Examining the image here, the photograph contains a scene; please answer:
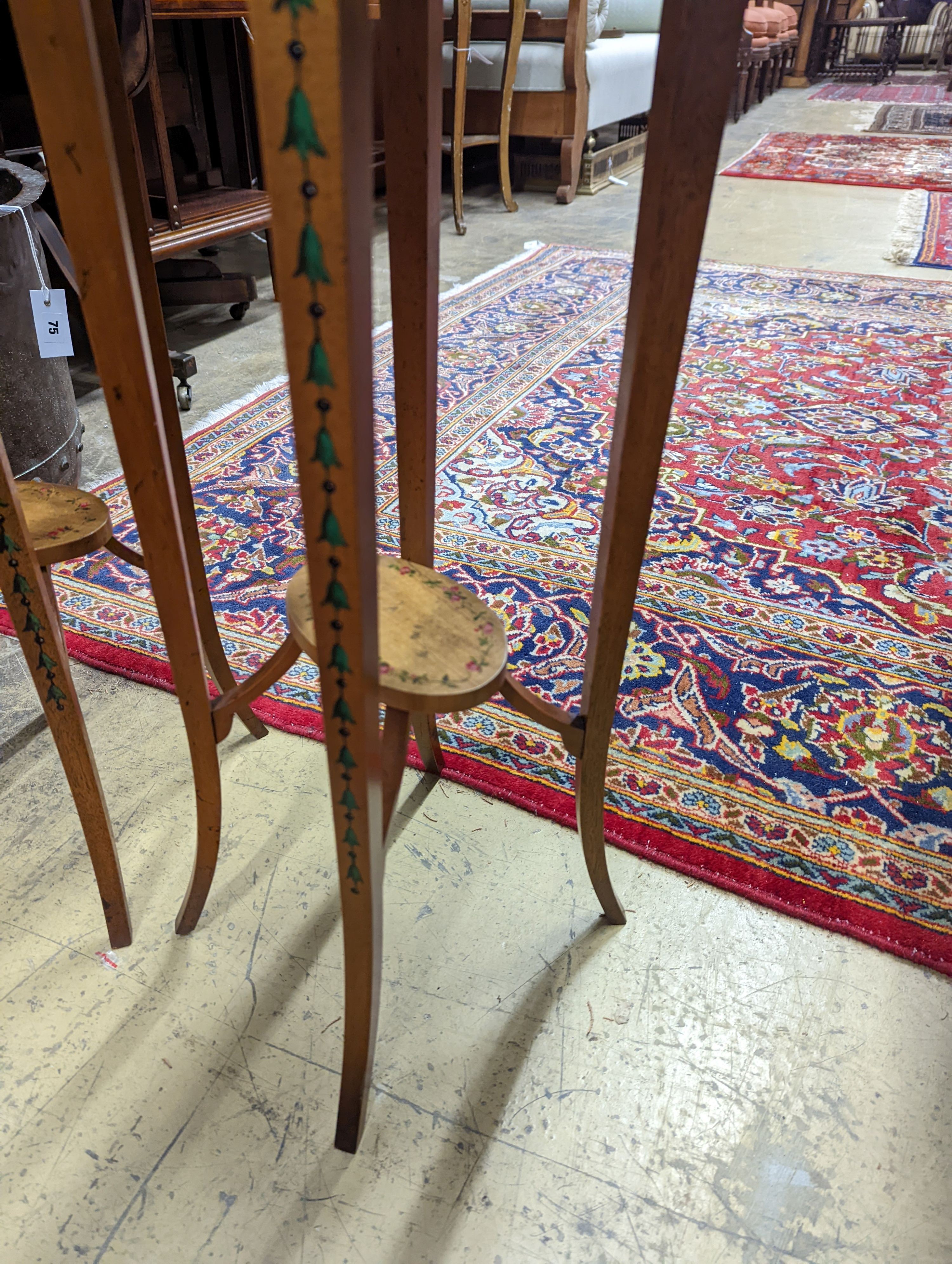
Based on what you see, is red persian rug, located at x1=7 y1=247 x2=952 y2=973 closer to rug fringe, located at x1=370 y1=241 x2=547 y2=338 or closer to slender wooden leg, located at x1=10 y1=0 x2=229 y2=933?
rug fringe, located at x1=370 y1=241 x2=547 y2=338

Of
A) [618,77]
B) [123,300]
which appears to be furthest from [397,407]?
[618,77]

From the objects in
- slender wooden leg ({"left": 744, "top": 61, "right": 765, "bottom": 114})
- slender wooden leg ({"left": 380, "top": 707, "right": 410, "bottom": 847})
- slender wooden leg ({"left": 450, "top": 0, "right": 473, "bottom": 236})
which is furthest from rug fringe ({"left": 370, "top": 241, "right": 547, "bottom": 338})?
slender wooden leg ({"left": 744, "top": 61, "right": 765, "bottom": 114})

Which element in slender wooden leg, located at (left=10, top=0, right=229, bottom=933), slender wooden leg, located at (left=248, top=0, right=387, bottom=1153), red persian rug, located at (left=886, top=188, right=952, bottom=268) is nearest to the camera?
slender wooden leg, located at (left=248, top=0, right=387, bottom=1153)

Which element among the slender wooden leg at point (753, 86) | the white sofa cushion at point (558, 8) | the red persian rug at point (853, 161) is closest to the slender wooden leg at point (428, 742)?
the white sofa cushion at point (558, 8)

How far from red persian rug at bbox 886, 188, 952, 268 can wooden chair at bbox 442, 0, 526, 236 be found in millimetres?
2043

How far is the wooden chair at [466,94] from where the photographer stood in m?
4.12

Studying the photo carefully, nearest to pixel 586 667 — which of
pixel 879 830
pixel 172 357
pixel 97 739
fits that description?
pixel 879 830

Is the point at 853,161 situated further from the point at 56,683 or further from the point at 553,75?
the point at 56,683

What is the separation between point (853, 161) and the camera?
6203 millimetres

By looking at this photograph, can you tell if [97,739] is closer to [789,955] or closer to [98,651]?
[98,651]

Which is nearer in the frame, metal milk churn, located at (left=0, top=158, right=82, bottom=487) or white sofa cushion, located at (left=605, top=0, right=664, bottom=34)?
metal milk churn, located at (left=0, top=158, right=82, bottom=487)

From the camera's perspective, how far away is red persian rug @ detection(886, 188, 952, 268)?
12.8 feet

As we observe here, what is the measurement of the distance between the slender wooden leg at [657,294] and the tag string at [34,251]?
1295 millimetres

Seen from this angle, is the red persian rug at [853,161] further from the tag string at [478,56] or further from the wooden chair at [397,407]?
the wooden chair at [397,407]
